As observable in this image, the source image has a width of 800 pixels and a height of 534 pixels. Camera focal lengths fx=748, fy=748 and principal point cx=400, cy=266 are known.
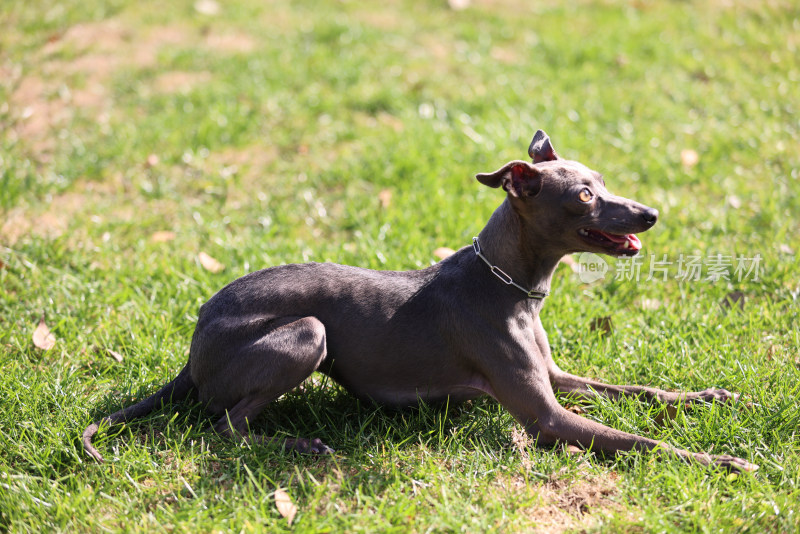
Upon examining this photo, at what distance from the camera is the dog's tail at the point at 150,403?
3.27 meters

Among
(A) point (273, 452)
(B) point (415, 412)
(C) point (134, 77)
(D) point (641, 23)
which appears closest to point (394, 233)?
(B) point (415, 412)

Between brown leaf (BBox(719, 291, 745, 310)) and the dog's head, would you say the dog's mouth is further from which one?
brown leaf (BBox(719, 291, 745, 310))

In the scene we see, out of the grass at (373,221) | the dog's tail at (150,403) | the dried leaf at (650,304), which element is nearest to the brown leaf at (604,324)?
the grass at (373,221)

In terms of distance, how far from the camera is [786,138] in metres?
6.23

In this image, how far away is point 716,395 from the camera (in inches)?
140

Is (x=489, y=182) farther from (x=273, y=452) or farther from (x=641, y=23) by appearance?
(x=641, y=23)

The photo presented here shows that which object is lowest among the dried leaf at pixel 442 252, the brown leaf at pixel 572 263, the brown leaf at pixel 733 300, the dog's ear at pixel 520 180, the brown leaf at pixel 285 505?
the brown leaf at pixel 285 505

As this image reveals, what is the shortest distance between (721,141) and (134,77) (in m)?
5.26

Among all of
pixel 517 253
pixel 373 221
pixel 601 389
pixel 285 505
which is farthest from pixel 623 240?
pixel 373 221

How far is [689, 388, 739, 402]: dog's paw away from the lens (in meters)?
3.55

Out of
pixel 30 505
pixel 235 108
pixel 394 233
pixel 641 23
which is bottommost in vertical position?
pixel 30 505

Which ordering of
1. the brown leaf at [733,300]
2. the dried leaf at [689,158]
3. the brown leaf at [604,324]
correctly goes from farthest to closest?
the dried leaf at [689,158] < the brown leaf at [733,300] < the brown leaf at [604,324]

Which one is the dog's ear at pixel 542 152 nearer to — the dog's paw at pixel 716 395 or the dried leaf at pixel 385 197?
the dog's paw at pixel 716 395

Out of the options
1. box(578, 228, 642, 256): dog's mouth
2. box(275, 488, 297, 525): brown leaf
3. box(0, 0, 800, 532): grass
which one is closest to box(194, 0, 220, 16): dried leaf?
box(0, 0, 800, 532): grass
